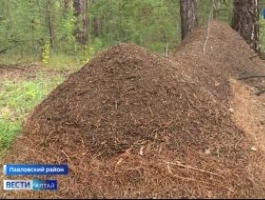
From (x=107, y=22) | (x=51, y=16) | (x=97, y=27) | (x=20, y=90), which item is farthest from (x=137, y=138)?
(x=97, y=27)

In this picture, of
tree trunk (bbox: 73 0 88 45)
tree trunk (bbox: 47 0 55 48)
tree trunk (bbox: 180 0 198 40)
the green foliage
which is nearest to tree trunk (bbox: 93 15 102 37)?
the green foliage

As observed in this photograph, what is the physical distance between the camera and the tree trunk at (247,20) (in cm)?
1084

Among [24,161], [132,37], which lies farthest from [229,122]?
[132,37]

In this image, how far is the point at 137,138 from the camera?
15.4 ft

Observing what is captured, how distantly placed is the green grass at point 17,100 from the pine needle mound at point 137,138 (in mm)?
434

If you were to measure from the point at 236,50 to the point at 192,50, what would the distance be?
141cm

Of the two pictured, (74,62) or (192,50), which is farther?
(74,62)

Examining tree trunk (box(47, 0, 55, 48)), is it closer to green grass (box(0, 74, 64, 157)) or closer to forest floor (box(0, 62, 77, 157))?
forest floor (box(0, 62, 77, 157))

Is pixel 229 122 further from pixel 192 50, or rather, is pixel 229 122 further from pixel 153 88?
pixel 192 50

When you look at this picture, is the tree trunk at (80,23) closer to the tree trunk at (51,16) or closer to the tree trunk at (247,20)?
the tree trunk at (51,16)

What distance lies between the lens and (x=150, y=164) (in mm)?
4387

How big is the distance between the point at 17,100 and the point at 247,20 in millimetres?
5944

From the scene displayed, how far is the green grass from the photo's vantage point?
5.75 meters

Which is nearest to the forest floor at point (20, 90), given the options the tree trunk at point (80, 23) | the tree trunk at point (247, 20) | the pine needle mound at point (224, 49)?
the tree trunk at point (80, 23)
